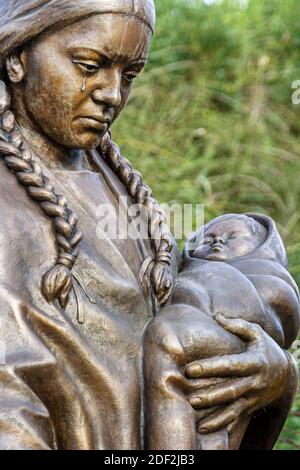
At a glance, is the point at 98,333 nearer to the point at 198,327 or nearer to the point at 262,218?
the point at 198,327

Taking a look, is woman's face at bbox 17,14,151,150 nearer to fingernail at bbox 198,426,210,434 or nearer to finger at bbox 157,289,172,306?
finger at bbox 157,289,172,306

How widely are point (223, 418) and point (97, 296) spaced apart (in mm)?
472

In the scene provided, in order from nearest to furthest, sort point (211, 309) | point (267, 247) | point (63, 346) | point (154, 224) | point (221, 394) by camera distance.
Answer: point (63, 346), point (221, 394), point (211, 309), point (154, 224), point (267, 247)

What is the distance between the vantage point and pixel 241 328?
3736mm

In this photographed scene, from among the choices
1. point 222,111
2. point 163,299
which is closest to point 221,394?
point 163,299

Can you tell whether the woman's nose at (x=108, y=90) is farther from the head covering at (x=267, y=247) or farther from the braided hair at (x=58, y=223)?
the head covering at (x=267, y=247)

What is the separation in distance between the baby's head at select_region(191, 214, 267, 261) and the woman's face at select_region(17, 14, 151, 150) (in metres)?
0.54

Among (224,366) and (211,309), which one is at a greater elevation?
(211,309)

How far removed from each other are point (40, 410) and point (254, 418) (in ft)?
2.84

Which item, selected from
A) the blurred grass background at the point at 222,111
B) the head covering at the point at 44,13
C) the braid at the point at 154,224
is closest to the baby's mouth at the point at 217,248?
the braid at the point at 154,224

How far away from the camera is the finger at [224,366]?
362cm

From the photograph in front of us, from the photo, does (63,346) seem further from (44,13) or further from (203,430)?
(44,13)

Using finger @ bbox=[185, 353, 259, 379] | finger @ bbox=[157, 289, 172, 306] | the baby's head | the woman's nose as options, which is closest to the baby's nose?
the baby's head

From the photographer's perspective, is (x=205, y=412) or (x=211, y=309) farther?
(x=211, y=309)
